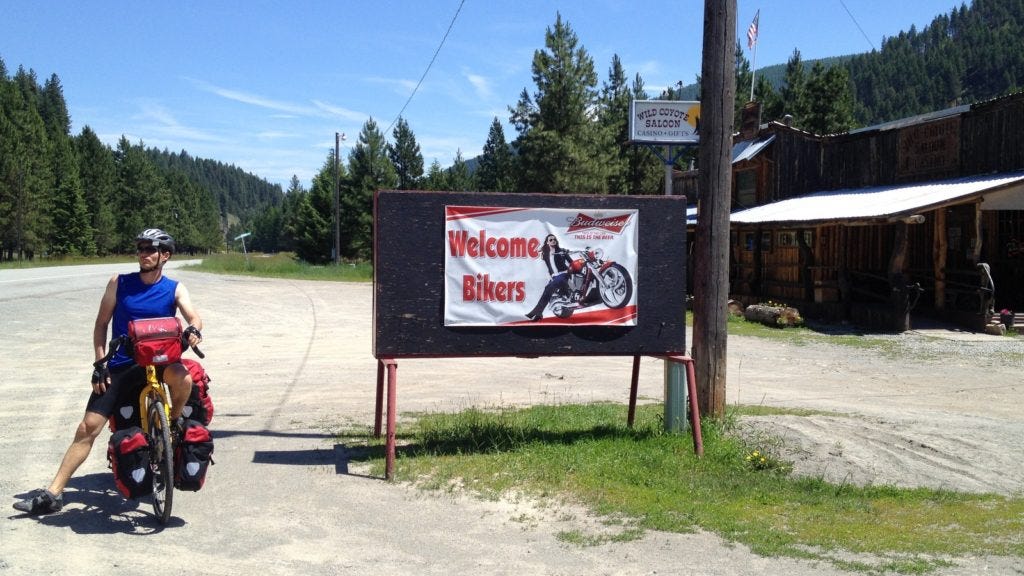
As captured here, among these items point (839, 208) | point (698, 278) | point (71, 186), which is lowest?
point (698, 278)

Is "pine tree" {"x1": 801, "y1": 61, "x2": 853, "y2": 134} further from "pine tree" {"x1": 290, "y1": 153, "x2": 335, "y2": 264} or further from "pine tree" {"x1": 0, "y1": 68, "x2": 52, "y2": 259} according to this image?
"pine tree" {"x1": 0, "y1": 68, "x2": 52, "y2": 259}

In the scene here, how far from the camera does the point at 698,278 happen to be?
307 inches

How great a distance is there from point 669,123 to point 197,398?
18.9 feet

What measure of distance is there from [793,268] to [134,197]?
3876 inches

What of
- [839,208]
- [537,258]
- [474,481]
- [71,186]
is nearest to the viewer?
[474,481]

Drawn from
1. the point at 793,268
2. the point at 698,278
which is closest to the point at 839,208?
the point at 793,268

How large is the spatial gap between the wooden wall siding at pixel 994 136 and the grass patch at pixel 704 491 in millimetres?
15877

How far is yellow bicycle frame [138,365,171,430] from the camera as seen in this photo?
536 cm

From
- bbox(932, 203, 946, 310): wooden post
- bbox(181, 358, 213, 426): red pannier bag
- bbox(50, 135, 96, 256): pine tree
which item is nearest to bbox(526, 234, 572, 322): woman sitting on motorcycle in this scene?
bbox(181, 358, 213, 426): red pannier bag

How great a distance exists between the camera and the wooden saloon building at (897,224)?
18.6 m

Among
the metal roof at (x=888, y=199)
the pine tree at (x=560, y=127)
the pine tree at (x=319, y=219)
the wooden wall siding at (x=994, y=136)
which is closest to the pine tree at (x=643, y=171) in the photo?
the pine tree at (x=560, y=127)

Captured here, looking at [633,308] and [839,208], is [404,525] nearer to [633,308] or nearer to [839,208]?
[633,308]

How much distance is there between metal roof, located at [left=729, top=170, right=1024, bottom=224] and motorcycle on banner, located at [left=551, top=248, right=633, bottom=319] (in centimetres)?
1220

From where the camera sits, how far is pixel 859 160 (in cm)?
2456
